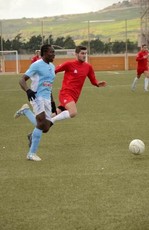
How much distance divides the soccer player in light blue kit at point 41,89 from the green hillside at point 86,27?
78542 mm

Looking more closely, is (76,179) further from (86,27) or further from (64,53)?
(86,27)

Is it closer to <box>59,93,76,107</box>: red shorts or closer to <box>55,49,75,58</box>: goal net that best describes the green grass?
<box>59,93,76,107</box>: red shorts

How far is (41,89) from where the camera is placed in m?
9.65

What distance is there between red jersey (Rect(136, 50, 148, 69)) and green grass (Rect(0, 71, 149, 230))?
→ 10805 mm

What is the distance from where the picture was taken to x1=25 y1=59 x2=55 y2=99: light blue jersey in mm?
9570

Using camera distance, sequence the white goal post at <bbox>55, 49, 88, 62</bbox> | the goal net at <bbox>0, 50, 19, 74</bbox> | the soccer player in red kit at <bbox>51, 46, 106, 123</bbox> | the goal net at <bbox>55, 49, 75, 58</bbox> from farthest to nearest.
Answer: the goal net at <bbox>55, 49, 75, 58</bbox>, the white goal post at <bbox>55, 49, 88, 62</bbox>, the goal net at <bbox>0, 50, 19, 74</bbox>, the soccer player in red kit at <bbox>51, 46, 106, 123</bbox>

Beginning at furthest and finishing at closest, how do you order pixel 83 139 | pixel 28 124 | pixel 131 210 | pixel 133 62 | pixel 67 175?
pixel 133 62, pixel 28 124, pixel 83 139, pixel 67 175, pixel 131 210

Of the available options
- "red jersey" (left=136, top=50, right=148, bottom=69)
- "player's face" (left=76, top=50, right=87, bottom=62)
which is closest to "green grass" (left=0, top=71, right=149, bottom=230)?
"player's face" (left=76, top=50, right=87, bottom=62)

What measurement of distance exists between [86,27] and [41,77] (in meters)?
117

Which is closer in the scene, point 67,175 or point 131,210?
point 131,210

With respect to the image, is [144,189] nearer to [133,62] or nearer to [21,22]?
[133,62]

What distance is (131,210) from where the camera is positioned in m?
6.29

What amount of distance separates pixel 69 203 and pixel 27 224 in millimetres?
857

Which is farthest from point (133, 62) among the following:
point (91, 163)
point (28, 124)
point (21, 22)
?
point (21, 22)
